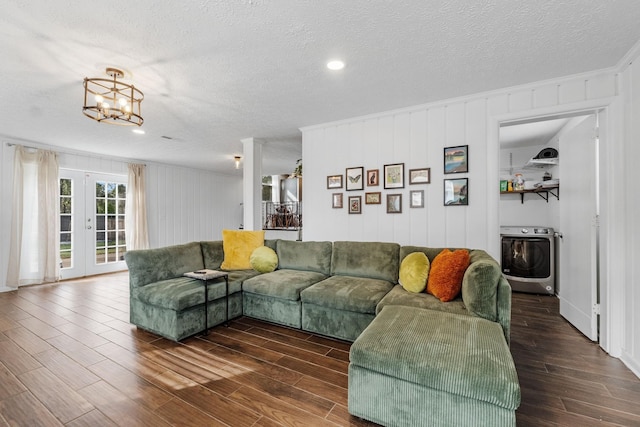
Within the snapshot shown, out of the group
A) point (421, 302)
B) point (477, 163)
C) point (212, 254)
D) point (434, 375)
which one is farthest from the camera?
point (212, 254)

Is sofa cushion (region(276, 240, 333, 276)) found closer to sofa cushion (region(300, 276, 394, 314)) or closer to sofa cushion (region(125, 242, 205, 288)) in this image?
sofa cushion (region(300, 276, 394, 314))

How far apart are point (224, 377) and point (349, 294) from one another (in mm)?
1214

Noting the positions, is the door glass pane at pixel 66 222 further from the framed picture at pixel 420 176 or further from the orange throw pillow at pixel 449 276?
the orange throw pillow at pixel 449 276

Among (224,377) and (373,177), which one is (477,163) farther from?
(224,377)

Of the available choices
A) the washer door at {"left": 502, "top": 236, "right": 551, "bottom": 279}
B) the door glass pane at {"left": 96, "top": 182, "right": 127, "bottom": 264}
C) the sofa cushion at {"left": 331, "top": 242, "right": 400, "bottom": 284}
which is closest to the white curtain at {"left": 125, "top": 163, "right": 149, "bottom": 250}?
the door glass pane at {"left": 96, "top": 182, "right": 127, "bottom": 264}

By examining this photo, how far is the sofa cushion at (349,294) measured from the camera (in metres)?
2.51

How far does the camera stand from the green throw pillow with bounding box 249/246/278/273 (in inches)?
138

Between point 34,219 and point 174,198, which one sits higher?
point 174,198

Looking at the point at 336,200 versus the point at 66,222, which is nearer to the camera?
the point at 336,200

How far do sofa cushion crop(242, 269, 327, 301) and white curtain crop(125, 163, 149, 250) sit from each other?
4420 mm

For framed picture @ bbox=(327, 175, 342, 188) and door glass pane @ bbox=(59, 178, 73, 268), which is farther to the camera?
door glass pane @ bbox=(59, 178, 73, 268)

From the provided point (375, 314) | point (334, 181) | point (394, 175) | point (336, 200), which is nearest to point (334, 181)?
point (334, 181)

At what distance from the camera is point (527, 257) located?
13.7ft

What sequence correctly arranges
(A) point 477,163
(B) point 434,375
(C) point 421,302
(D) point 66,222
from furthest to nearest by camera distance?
1. (D) point 66,222
2. (A) point 477,163
3. (C) point 421,302
4. (B) point 434,375
